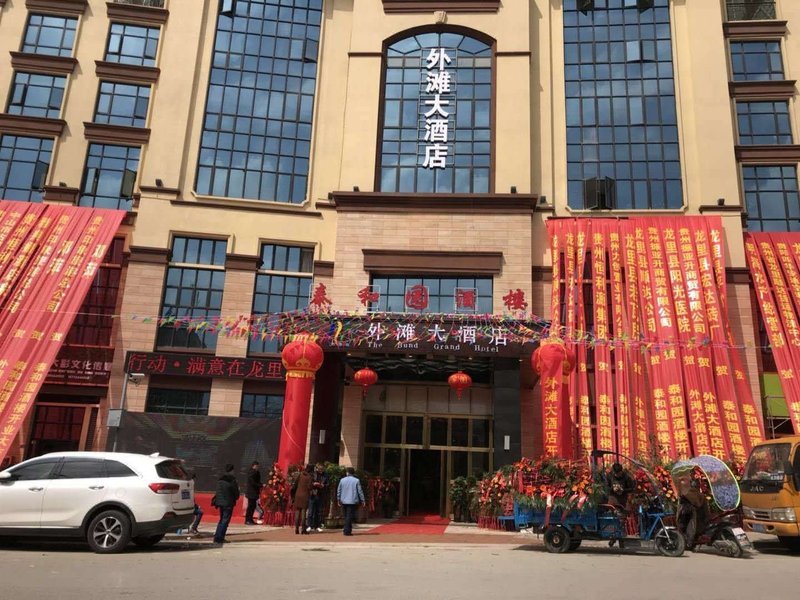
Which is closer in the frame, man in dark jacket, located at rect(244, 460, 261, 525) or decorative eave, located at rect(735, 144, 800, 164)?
man in dark jacket, located at rect(244, 460, 261, 525)

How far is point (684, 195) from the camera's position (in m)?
21.6

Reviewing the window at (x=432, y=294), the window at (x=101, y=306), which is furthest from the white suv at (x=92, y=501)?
the window at (x=101, y=306)

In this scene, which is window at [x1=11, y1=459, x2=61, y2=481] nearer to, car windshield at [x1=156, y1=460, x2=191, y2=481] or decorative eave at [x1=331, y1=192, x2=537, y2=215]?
car windshield at [x1=156, y1=460, x2=191, y2=481]

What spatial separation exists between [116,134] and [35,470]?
16228 mm

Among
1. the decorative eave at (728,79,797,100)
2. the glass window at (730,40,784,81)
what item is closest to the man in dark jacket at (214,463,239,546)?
the decorative eave at (728,79,797,100)

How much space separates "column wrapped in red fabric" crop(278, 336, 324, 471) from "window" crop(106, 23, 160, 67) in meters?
15.0

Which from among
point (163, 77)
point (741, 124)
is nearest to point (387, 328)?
point (163, 77)

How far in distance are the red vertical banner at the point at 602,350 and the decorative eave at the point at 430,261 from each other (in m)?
3.20

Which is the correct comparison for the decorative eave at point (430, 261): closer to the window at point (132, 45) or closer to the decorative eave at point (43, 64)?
the window at point (132, 45)

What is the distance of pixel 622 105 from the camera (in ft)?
75.7

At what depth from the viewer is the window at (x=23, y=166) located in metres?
22.5

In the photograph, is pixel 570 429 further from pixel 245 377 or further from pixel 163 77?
pixel 163 77

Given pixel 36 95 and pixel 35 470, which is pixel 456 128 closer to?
pixel 36 95

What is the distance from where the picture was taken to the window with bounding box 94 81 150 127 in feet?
77.0
